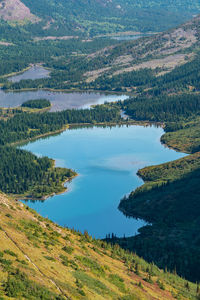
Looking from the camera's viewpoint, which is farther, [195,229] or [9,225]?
[195,229]

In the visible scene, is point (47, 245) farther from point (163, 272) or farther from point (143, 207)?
point (143, 207)

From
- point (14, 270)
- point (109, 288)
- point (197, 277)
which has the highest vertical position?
point (14, 270)

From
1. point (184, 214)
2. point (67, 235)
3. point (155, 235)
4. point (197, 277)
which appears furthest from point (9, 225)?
point (184, 214)

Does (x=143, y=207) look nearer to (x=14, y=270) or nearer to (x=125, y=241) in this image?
(x=125, y=241)

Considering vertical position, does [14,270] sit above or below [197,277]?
above

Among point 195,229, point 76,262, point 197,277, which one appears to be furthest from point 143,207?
point 76,262

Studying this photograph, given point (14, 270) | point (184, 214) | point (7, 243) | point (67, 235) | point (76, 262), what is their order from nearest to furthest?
→ 1. point (14, 270)
2. point (7, 243)
3. point (76, 262)
4. point (67, 235)
5. point (184, 214)

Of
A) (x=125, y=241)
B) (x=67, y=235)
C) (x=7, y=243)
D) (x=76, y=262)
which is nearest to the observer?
(x=7, y=243)

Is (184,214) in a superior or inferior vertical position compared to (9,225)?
inferior

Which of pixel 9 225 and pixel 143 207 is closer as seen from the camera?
pixel 9 225
